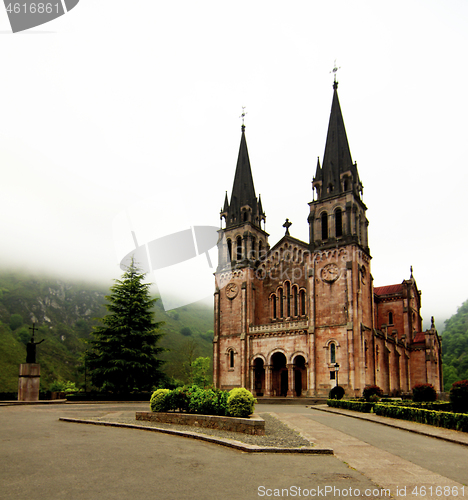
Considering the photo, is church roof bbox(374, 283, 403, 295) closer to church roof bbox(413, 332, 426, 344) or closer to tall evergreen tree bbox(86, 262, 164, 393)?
church roof bbox(413, 332, 426, 344)

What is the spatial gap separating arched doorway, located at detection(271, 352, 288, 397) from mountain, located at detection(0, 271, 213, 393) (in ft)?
84.5

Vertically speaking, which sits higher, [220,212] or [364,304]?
[220,212]

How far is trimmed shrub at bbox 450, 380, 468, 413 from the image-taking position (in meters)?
18.7

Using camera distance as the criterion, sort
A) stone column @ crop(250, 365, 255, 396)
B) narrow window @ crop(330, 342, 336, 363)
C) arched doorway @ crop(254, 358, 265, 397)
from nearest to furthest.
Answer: narrow window @ crop(330, 342, 336, 363)
stone column @ crop(250, 365, 255, 396)
arched doorway @ crop(254, 358, 265, 397)

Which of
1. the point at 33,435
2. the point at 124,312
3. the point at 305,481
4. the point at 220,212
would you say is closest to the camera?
the point at 305,481

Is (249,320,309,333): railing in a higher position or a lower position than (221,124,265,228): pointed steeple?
lower

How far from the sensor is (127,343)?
Answer: 132 ft

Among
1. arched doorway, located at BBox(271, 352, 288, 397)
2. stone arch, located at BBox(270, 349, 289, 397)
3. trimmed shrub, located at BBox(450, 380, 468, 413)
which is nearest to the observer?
trimmed shrub, located at BBox(450, 380, 468, 413)

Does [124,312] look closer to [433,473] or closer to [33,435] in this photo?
[33,435]

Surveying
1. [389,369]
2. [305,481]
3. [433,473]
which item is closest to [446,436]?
[433,473]

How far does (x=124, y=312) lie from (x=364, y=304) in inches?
979

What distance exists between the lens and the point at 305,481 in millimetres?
7832

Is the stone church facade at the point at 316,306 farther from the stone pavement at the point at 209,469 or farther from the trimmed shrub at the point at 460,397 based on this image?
the stone pavement at the point at 209,469

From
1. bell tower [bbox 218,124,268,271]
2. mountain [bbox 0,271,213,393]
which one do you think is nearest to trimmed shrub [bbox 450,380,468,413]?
bell tower [bbox 218,124,268,271]
